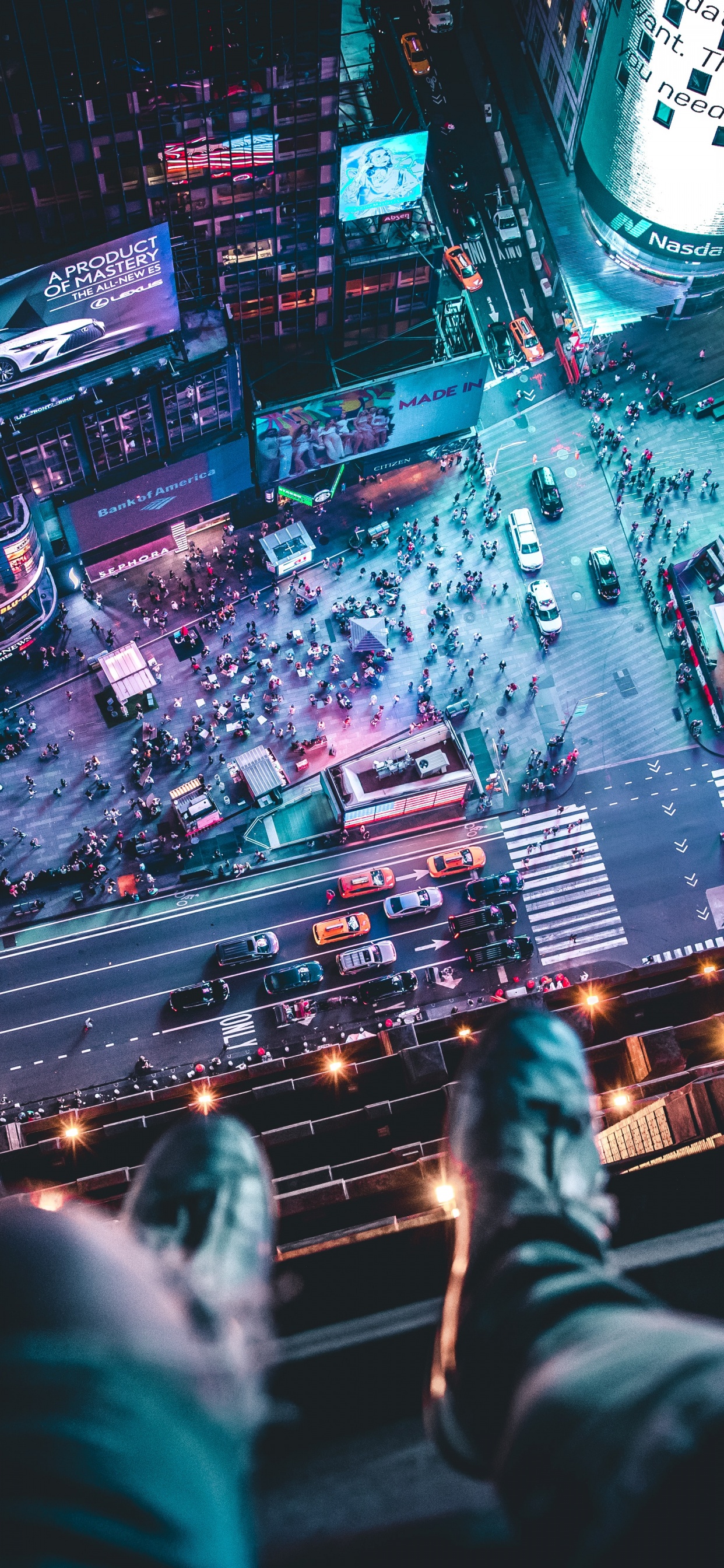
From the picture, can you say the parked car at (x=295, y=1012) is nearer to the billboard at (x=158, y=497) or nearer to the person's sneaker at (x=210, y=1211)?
the billboard at (x=158, y=497)

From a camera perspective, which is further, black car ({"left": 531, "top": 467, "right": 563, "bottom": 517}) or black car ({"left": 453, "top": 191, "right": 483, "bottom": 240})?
black car ({"left": 453, "top": 191, "right": 483, "bottom": 240})

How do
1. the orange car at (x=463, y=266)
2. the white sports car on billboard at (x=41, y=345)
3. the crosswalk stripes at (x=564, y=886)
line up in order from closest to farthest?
the white sports car on billboard at (x=41, y=345) → the crosswalk stripes at (x=564, y=886) → the orange car at (x=463, y=266)

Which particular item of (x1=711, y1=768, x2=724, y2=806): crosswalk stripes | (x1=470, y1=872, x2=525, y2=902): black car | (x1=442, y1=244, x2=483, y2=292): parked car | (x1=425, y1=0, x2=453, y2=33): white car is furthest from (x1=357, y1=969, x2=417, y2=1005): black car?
(x1=425, y1=0, x2=453, y2=33): white car

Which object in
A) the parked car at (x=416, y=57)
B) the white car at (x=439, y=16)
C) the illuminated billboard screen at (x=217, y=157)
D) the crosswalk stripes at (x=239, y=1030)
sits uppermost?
the white car at (x=439, y=16)

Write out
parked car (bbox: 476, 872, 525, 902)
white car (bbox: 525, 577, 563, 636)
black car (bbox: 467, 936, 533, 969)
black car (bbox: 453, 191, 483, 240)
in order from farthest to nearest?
1. black car (bbox: 453, 191, 483, 240)
2. white car (bbox: 525, 577, 563, 636)
3. parked car (bbox: 476, 872, 525, 902)
4. black car (bbox: 467, 936, 533, 969)

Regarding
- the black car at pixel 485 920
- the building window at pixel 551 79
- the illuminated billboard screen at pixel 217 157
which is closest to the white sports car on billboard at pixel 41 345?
the illuminated billboard screen at pixel 217 157

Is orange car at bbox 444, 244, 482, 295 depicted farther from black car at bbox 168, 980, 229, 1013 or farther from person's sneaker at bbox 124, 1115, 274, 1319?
person's sneaker at bbox 124, 1115, 274, 1319

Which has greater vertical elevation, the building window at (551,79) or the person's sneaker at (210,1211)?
the building window at (551,79)
